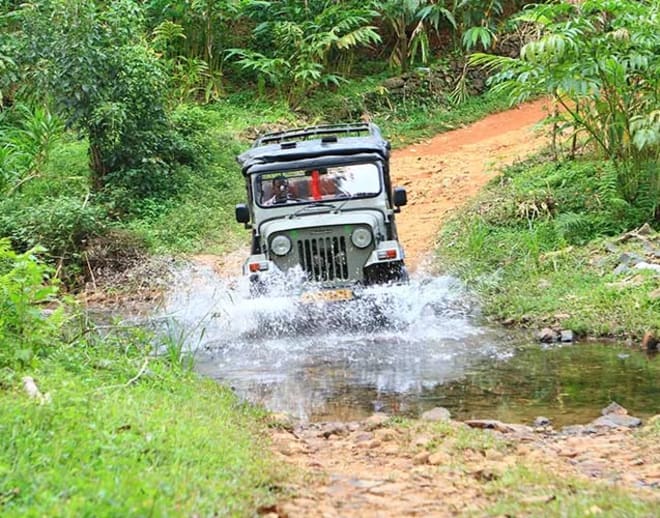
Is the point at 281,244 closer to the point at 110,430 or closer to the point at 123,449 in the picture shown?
the point at 110,430

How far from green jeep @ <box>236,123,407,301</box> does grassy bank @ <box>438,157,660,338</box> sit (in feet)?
5.16

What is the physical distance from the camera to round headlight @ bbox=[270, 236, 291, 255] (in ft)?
27.8

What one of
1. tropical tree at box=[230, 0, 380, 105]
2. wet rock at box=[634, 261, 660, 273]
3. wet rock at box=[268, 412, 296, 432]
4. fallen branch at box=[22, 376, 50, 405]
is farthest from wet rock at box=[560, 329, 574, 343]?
tropical tree at box=[230, 0, 380, 105]

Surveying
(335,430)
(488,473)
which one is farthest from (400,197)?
(488,473)

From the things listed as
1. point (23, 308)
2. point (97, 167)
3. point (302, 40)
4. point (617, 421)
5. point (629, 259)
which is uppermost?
point (302, 40)

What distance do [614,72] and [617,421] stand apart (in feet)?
18.2

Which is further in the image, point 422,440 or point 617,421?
point 617,421

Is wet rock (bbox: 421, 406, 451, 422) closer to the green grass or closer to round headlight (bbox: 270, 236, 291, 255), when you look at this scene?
the green grass

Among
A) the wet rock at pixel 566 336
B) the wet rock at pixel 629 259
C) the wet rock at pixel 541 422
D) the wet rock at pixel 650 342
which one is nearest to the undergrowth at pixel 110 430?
the wet rock at pixel 541 422

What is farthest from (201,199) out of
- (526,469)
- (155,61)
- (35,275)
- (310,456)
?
(526,469)

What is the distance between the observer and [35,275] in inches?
215

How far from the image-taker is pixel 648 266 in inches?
352

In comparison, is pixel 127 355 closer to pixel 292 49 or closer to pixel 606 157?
pixel 606 157

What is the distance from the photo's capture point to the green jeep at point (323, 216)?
846 centimetres
